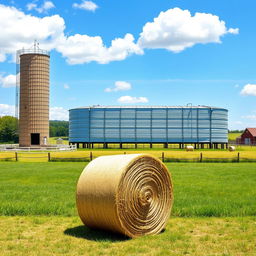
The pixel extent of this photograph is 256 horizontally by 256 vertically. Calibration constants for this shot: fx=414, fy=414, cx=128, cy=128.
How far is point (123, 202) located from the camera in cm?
843

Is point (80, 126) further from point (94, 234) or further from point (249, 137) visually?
point (94, 234)

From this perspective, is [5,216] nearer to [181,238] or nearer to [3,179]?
[181,238]

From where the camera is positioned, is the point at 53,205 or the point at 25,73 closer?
the point at 53,205

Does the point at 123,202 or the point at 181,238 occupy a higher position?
the point at 123,202

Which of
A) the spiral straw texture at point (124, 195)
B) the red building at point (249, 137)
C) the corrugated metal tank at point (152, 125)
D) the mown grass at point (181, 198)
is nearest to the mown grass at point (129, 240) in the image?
the spiral straw texture at point (124, 195)

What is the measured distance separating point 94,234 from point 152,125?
6616 centimetres

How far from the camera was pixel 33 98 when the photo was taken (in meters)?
63.4

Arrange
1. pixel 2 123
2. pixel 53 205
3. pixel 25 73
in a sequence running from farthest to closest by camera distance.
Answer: pixel 2 123 → pixel 25 73 → pixel 53 205

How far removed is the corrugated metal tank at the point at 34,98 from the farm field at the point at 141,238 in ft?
162

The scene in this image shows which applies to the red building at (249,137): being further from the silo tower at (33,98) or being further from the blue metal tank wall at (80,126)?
the silo tower at (33,98)

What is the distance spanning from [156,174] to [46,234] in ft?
9.09

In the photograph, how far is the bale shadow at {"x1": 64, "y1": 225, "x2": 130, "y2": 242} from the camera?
8.53m

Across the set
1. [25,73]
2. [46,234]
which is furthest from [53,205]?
[25,73]

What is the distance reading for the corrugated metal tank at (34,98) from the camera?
63344 millimetres
